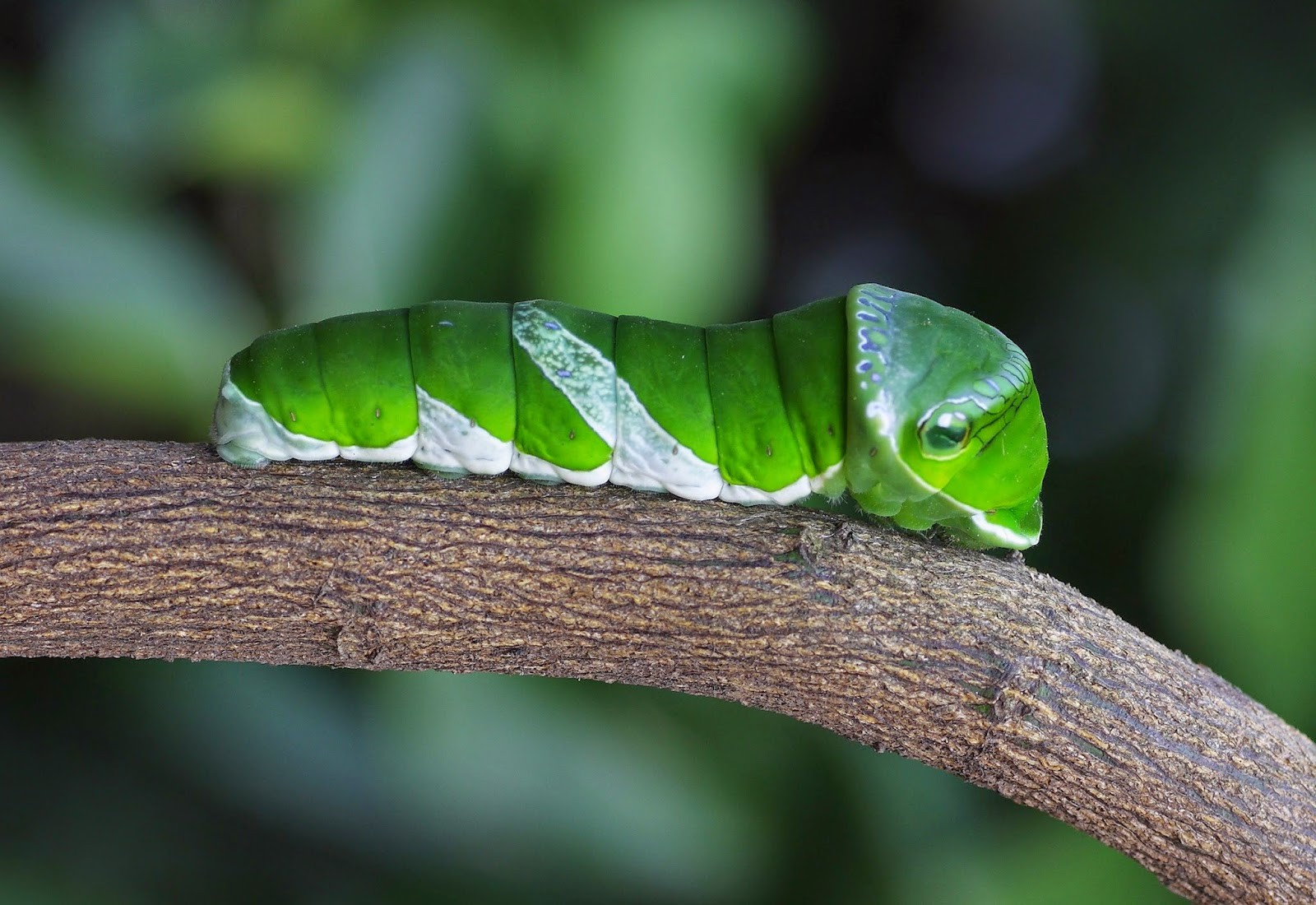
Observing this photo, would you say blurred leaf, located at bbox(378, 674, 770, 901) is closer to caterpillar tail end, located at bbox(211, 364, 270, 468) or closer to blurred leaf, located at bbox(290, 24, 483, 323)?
blurred leaf, located at bbox(290, 24, 483, 323)

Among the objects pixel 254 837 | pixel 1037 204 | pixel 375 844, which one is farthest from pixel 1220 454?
pixel 254 837

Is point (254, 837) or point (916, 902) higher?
point (254, 837)

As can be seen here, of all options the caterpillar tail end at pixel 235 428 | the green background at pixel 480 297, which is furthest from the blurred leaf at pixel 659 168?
the caterpillar tail end at pixel 235 428

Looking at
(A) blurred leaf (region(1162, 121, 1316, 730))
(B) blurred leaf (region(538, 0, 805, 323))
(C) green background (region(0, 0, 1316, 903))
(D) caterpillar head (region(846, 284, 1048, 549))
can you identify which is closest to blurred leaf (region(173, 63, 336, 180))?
(C) green background (region(0, 0, 1316, 903))

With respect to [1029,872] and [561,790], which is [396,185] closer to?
[561,790]

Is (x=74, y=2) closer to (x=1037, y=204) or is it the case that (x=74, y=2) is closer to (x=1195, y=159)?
(x=1037, y=204)

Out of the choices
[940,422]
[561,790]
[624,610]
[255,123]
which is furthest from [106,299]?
[940,422]

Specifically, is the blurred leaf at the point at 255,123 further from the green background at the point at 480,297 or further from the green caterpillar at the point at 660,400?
the green caterpillar at the point at 660,400
